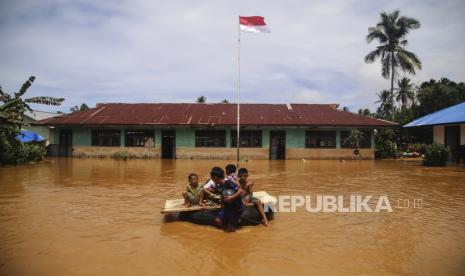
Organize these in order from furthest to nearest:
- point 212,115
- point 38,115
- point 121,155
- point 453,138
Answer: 1. point 38,115
2. point 212,115
3. point 121,155
4. point 453,138

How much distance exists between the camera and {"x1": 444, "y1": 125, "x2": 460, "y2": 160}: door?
20.0 metres

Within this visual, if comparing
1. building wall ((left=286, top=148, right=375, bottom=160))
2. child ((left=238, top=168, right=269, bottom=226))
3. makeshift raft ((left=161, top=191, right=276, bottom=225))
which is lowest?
makeshift raft ((left=161, top=191, right=276, bottom=225))

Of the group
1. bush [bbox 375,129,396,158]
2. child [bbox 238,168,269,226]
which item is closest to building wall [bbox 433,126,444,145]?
bush [bbox 375,129,396,158]

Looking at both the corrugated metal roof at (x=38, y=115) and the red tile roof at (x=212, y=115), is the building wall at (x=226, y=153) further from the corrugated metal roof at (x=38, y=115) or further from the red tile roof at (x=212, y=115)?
the corrugated metal roof at (x=38, y=115)

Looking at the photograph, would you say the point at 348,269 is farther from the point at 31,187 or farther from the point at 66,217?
the point at 31,187

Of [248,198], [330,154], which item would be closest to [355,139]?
[330,154]

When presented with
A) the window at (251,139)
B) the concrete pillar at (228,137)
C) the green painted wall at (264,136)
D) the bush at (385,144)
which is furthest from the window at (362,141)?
the concrete pillar at (228,137)

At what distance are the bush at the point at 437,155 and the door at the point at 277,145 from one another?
953cm

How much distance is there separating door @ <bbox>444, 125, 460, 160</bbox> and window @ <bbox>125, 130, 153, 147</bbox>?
20.1m

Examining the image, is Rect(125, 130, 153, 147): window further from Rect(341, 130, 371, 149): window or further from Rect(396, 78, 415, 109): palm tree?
Rect(396, 78, 415, 109): palm tree

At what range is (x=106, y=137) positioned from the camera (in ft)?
83.3

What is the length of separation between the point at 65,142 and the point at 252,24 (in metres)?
17.9

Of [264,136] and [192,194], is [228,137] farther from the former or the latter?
[192,194]

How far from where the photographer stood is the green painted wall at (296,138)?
2475 centimetres
